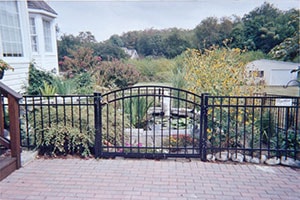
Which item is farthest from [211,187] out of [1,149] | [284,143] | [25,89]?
[25,89]

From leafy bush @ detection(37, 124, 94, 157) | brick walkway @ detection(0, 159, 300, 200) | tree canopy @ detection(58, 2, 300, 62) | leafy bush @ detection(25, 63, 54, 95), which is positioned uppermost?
tree canopy @ detection(58, 2, 300, 62)

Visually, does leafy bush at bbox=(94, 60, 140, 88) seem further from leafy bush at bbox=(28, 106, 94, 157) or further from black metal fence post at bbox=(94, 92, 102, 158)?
black metal fence post at bbox=(94, 92, 102, 158)

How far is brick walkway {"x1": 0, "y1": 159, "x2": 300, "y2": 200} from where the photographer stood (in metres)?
2.61

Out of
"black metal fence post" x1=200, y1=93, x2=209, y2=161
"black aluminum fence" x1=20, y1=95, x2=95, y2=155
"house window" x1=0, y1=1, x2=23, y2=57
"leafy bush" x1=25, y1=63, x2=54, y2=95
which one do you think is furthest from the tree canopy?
"black metal fence post" x1=200, y1=93, x2=209, y2=161

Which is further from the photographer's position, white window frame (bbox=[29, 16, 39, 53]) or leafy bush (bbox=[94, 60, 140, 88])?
leafy bush (bbox=[94, 60, 140, 88])

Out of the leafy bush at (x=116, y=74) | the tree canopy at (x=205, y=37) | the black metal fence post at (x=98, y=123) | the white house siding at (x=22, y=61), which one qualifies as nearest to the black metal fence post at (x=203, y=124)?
the black metal fence post at (x=98, y=123)

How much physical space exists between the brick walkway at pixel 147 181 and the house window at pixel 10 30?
13.1ft

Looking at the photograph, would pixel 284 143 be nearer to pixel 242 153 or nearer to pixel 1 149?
pixel 242 153

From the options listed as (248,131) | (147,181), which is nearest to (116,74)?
(248,131)

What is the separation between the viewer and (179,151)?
381 cm

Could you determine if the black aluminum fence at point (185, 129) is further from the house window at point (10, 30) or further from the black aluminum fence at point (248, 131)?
the house window at point (10, 30)

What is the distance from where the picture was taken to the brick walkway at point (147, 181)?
103 inches

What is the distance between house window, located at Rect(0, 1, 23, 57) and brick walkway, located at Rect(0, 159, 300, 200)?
4002 millimetres

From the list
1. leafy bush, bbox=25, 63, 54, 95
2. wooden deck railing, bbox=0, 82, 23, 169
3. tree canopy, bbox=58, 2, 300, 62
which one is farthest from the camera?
tree canopy, bbox=58, 2, 300, 62
